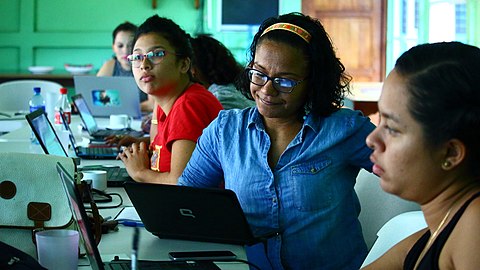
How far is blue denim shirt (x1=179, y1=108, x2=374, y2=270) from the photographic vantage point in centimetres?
212

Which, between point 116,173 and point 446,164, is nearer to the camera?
point 446,164

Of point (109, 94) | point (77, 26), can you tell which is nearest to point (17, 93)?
point (109, 94)

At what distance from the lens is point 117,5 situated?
768cm

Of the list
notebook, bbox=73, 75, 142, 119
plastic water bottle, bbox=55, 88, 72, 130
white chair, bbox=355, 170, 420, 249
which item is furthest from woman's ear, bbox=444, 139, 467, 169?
notebook, bbox=73, 75, 142, 119

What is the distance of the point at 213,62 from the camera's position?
376 cm

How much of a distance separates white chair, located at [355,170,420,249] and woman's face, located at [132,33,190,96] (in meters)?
0.85

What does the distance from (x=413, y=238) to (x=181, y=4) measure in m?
6.28

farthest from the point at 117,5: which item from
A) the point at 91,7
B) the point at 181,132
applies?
the point at 181,132

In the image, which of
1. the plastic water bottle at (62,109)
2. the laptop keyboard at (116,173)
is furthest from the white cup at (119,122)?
the laptop keyboard at (116,173)

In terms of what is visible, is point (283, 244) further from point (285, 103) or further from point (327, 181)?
point (285, 103)

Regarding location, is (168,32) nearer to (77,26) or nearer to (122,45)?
(122,45)

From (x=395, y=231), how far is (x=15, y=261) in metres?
0.83

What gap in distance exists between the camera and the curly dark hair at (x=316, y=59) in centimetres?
212

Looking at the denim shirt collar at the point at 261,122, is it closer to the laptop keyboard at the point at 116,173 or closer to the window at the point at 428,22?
the laptop keyboard at the point at 116,173
